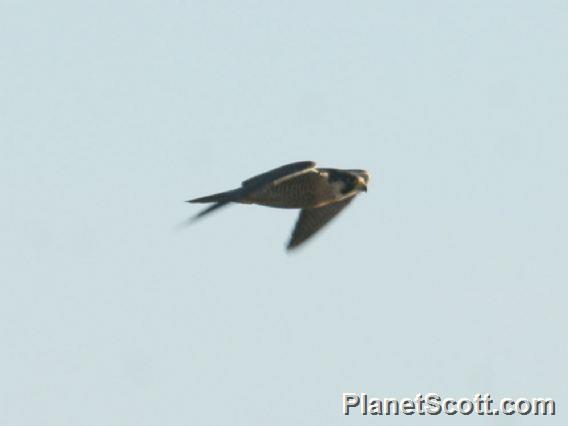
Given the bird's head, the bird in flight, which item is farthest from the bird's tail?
the bird's head

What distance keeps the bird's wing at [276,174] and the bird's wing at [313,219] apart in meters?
2.96

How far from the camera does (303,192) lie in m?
22.6

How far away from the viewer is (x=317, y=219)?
81.1 feet

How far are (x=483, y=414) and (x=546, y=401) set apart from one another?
177cm

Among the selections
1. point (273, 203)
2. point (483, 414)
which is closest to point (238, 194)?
point (273, 203)

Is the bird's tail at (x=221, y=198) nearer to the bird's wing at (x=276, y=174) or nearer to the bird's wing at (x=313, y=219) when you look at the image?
the bird's wing at (x=276, y=174)

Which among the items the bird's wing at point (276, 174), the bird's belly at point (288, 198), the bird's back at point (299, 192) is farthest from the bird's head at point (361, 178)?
the bird's wing at point (276, 174)

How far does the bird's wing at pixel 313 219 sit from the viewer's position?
24.6 metres

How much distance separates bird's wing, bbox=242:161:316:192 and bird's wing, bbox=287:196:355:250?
296cm

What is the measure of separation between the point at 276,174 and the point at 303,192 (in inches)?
47.1

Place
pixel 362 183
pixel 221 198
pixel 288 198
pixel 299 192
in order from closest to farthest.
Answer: pixel 221 198
pixel 288 198
pixel 299 192
pixel 362 183

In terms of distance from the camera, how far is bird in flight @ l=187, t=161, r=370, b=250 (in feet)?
69.7

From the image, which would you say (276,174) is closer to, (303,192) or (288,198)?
(288,198)

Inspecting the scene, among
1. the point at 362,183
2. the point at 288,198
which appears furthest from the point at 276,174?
the point at 362,183
